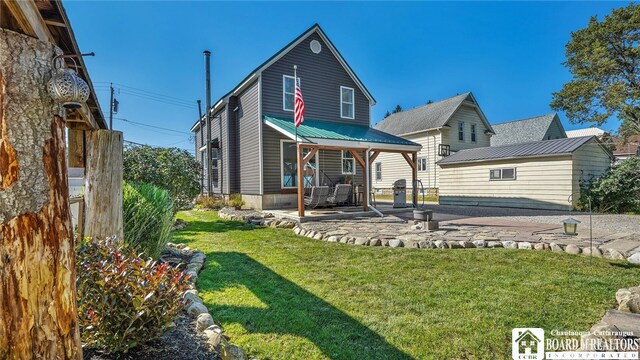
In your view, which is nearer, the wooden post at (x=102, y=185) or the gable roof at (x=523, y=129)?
the wooden post at (x=102, y=185)

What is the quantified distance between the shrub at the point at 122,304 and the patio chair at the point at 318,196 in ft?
25.4

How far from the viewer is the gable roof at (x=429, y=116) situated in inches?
807

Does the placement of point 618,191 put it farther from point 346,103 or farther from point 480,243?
point 346,103

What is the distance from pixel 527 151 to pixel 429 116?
9.81 m

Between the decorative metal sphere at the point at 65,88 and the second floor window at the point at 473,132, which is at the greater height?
the second floor window at the point at 473,132

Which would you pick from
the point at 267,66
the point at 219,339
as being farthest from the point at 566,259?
the point at 267,66

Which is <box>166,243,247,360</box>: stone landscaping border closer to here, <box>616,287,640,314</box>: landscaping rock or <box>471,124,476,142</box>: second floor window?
<box>616,287,640,314</box>: landscaping rock

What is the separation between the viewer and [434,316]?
2936 millimetres

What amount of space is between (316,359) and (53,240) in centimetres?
187

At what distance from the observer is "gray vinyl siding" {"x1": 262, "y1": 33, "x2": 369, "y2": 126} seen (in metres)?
12.1

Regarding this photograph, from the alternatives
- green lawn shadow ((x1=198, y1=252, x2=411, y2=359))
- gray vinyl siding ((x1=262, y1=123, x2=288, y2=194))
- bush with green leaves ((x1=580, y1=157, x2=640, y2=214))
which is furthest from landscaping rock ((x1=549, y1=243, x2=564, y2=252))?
gray vinyl siding ((x1=262, y1=123, x2=288, y2=194))

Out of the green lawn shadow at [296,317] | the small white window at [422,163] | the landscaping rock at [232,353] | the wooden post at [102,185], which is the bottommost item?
the green lawn shadow at [296,317]

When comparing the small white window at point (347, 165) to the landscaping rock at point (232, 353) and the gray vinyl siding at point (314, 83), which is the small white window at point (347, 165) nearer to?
the gray vinyl siding at point (314, 83)

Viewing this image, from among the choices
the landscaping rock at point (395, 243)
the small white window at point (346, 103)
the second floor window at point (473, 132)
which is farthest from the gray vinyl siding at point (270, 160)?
the second floor window at point (473, 132)
